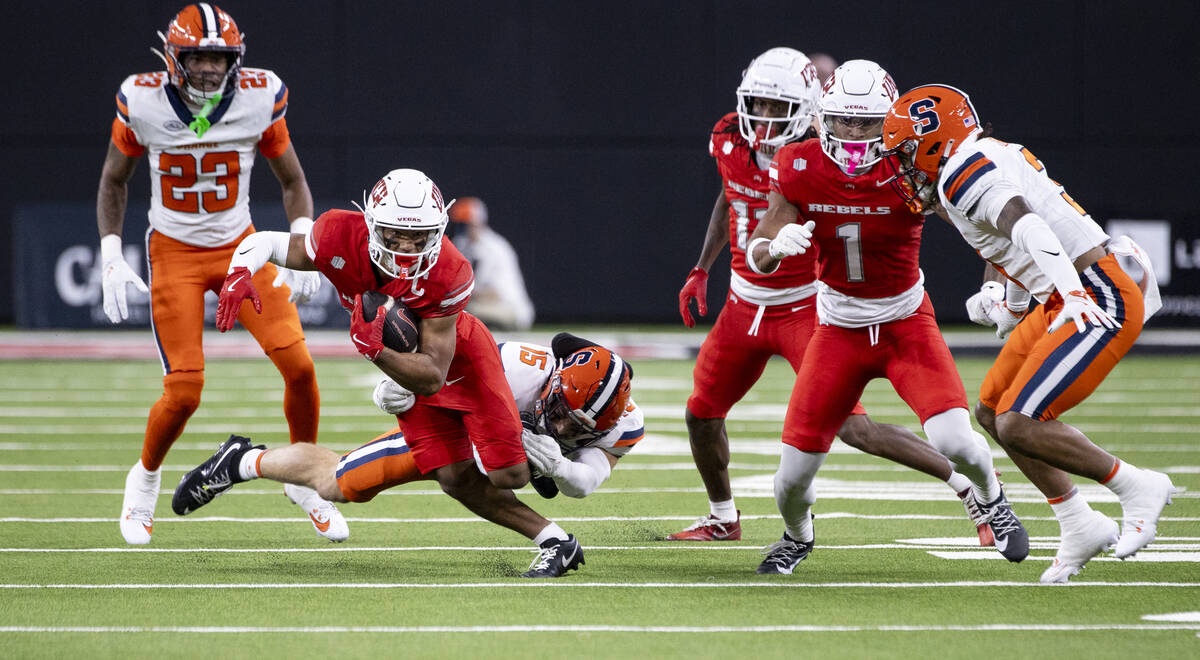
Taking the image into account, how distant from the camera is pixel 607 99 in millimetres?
16344

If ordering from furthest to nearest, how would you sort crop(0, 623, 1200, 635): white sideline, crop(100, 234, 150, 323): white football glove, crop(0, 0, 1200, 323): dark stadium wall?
1. crop(0, 0, 1200, 323): dark stadium wall
2. crop(100, 234, 150, 323): white football glove
3. crop(0, 623, 1200, 635): white sideline

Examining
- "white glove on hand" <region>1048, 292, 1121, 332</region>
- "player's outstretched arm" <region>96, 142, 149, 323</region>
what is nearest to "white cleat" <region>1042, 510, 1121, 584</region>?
"white glove on hand" <region>1048, 292, 1121, 332</region>

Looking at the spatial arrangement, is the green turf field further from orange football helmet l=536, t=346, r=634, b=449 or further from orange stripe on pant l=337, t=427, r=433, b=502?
orange football helmet l=536, t=346, r=634, b=449

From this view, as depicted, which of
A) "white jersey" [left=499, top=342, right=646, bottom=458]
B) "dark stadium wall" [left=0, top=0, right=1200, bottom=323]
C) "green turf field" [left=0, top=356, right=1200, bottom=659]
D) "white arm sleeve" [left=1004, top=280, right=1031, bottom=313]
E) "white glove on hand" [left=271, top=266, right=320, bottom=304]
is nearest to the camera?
"green turf field" [left=0, top=356, right=1200, bottom=659]

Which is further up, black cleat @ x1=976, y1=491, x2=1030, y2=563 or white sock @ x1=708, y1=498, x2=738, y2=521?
black cleat @ x1=976, y1=491, x2=1030, y2=563

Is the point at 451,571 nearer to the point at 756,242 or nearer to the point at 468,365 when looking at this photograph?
the point at 468,365

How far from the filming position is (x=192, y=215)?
537 centimetres

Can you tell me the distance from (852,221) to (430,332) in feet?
4.57

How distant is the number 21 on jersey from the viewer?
5363mm

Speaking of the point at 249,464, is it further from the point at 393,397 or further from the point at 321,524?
the point at 393,397

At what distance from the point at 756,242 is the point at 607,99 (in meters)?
12.0

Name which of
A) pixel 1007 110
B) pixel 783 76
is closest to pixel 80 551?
pixel 783 76

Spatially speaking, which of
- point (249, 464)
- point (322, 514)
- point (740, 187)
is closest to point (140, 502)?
point (249, 464)

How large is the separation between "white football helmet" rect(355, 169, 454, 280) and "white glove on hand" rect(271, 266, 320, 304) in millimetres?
586
